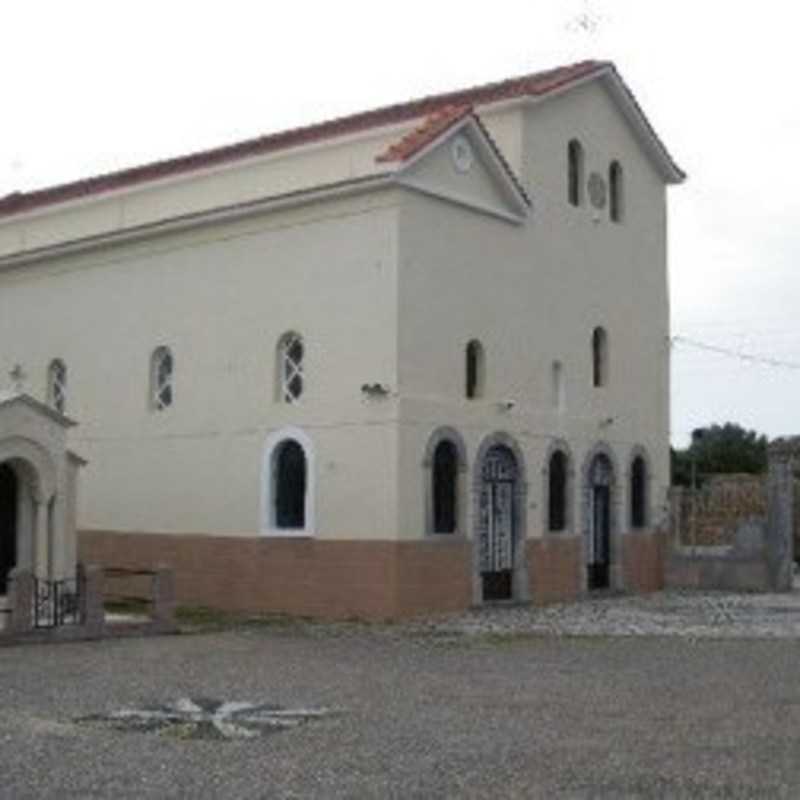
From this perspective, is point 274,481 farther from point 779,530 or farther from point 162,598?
point 779,530

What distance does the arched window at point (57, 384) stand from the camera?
28.6 metres

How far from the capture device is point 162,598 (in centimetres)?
2070

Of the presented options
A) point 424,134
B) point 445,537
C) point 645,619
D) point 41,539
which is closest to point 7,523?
point 41,539

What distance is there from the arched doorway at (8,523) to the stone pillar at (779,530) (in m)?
15.3

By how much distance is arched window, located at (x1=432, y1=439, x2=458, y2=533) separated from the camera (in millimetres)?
23859

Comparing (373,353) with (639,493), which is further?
(639,493)

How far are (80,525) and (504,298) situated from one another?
9039mm

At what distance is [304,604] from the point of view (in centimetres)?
2358

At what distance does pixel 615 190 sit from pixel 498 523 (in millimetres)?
7852

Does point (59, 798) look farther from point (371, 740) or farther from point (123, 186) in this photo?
point (123, 186)

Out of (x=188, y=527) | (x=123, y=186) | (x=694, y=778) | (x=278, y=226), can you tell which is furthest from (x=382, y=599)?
(x=694, y=778)

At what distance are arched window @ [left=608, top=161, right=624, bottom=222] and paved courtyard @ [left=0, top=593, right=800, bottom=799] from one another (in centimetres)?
1080

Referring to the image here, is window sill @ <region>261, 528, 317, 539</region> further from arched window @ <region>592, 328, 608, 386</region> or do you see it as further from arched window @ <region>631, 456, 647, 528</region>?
arched window @ <region>631, 456, 647, 528</region>

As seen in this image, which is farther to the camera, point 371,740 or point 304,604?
point 304,604
